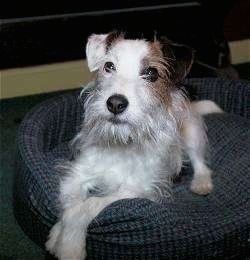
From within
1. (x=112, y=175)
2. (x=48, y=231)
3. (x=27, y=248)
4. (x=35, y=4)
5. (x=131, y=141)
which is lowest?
(x=27, y=248)

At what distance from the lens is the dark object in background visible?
3416mm

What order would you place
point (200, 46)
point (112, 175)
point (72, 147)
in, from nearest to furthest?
point (112, 175), point (72, 147), point (200, 46)

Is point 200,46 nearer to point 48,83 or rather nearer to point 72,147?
point 48,83

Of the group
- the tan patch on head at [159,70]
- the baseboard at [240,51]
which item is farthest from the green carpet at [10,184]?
the baseboard at [240,51]

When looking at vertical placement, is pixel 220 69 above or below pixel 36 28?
below

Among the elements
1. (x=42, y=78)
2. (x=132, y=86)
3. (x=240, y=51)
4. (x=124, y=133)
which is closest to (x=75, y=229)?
(x=124, y=133)

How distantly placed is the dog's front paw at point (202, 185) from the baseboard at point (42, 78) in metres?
1.66

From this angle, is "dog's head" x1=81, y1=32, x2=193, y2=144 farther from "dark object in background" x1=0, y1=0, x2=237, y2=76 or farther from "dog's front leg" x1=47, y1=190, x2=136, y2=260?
"dark object in background" x1=0, y1=0, x2=237, y2=76

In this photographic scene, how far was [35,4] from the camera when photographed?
3.28m

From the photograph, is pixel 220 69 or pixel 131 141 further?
pixel 220 69

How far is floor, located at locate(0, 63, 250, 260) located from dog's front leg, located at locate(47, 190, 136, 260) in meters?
0.38

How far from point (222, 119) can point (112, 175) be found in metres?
0.89

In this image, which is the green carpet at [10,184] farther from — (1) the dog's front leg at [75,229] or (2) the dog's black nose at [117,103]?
(2) the dog's black nose at [117,103]

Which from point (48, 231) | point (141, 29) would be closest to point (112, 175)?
point (48, 231)
